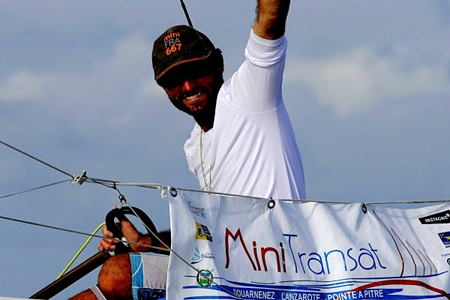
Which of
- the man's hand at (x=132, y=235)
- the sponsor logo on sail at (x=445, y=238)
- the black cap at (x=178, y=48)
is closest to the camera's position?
the man's hand at (x=132, y=235)

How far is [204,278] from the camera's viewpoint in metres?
7.15

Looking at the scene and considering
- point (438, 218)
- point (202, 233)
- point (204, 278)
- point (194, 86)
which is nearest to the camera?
point (204, 278)

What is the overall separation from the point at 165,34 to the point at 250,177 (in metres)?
1.54

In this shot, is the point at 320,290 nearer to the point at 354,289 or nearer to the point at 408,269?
the point at 354,289

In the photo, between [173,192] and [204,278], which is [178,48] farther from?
[204,278]

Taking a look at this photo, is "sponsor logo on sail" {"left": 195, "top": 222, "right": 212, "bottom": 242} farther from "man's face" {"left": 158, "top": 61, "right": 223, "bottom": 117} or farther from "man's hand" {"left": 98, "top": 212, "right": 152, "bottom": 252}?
"man's face" {"left": 158, "top": 61, "right": 223, "bottom": 117}

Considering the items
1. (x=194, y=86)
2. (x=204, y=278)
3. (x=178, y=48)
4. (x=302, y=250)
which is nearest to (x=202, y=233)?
(x=204, y=278)

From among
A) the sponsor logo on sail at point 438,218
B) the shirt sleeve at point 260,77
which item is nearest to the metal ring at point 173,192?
the shirt sleeve at point 260,77

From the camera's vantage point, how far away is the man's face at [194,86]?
28.2 feet

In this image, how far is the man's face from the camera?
861cm

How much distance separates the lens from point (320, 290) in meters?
7.64

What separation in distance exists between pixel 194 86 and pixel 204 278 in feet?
6.41

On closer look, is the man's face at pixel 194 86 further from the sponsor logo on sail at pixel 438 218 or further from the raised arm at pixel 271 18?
the sponsor logo on sail at pixel 438 218

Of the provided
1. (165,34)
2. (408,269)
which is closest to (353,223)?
(408,269)
